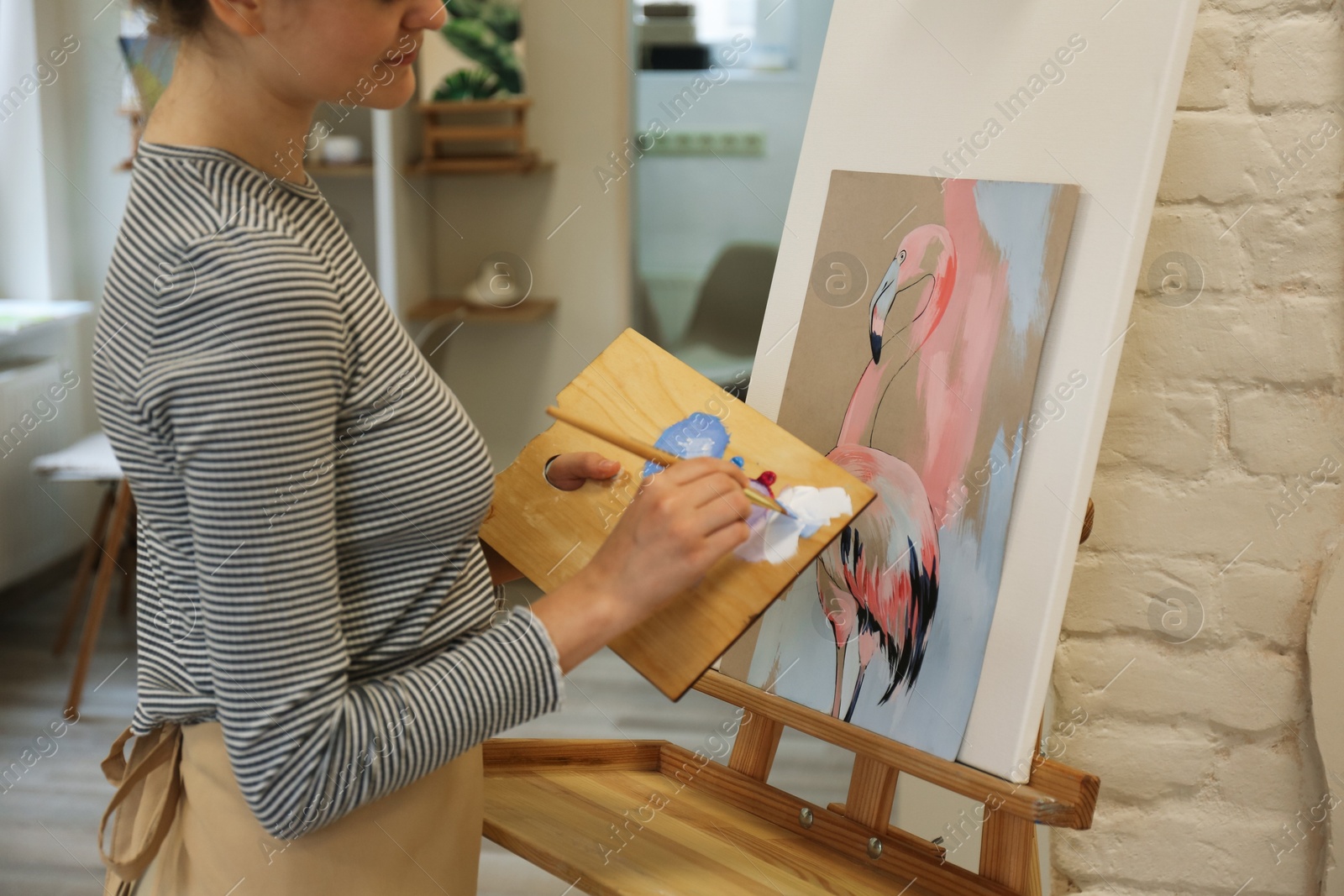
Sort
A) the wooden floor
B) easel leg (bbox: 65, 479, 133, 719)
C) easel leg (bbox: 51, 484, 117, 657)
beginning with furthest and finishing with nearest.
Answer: easel leg (bbox: 51, 484, 117, 657) → easel leg (bbox: 65, 479, 133, 719) → the wooden floor

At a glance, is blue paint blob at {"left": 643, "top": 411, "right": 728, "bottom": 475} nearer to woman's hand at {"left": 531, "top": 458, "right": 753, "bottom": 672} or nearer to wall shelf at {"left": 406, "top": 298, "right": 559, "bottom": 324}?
woman's hand at {"left": 531, "top": 458, "right": 753, "bottom": 672}

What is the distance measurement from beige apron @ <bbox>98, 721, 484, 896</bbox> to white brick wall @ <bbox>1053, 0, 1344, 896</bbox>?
75 centimetres

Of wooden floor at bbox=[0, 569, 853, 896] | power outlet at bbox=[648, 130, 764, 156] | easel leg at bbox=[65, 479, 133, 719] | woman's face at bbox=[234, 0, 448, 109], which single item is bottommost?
wooden floor at bbox=[0, 569, 853, 896]

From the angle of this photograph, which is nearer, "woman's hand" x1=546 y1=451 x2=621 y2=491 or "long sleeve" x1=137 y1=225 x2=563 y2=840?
"long sleeve" x1=137 y1=225 x2=563 y2=840

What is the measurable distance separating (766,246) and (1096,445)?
2666 millimetres

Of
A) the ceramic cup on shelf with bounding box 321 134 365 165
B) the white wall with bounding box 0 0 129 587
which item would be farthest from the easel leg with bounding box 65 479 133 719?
the ceramic cup on shelf with bounding box 321 134 365 165

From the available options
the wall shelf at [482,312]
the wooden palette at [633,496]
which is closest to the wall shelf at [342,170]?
the wall shelf at [482,312]

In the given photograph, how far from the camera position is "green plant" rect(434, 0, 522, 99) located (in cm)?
328

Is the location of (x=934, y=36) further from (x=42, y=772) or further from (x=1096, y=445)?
(x=42, y=772)

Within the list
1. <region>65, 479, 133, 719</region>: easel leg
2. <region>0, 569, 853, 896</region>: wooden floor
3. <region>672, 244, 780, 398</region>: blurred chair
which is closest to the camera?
<region>0, 569, 853, 896</region>: wooden floor

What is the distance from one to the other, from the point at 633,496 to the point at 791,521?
17cm

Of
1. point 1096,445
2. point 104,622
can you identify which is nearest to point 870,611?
point 1096,445

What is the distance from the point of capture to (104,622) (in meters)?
3.30

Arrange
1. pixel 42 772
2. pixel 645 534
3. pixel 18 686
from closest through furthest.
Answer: pixel 645 534, pixel 42 772, pixel 18 686
